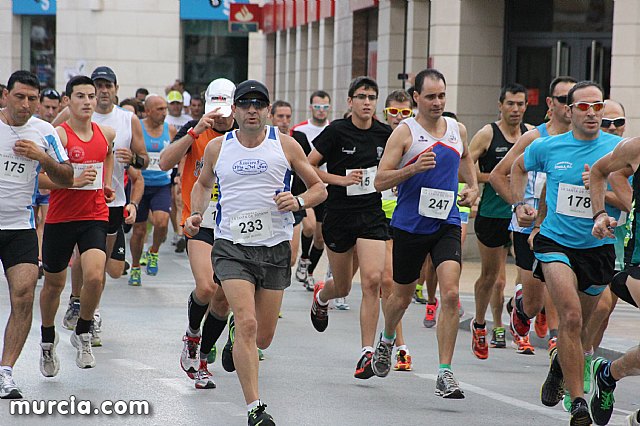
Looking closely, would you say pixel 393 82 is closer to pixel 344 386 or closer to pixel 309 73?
pixel 309 73

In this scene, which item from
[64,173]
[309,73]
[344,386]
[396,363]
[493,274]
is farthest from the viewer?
Answer: [309,73]

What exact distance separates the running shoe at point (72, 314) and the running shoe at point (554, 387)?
4.77 m

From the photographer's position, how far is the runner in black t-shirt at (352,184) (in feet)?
37.5

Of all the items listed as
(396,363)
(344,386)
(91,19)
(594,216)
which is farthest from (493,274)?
(91,19)

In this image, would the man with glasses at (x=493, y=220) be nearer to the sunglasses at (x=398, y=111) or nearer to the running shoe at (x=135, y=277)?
the sunglasses at (x=398, y=111)

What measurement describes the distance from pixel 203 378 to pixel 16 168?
1.89 m

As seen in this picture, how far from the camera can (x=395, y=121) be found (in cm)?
1377

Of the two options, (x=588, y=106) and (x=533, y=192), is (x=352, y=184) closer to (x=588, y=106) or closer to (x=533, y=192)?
(x=533, y=192)

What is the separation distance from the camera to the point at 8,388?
373 inches

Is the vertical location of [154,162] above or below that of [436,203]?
below

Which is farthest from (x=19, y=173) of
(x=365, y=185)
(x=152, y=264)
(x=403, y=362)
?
(x=152, y=264)

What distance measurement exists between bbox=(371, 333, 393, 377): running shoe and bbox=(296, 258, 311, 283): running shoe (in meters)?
7.10

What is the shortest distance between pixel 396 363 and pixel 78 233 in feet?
8.49

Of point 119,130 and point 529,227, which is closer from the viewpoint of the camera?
point 529,227
